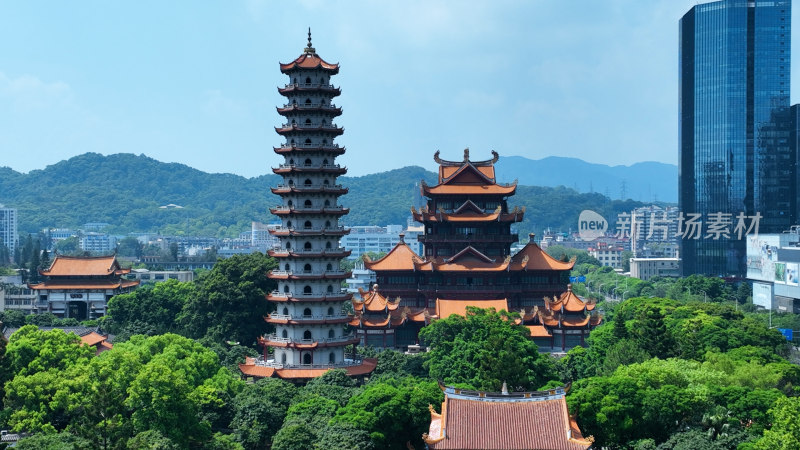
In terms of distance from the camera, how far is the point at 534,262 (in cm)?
8619

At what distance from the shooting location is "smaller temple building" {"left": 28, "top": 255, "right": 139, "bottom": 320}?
108250mm

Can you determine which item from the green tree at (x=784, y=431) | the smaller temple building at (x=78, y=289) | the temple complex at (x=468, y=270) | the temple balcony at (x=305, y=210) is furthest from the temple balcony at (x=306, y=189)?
the smaller temple building at (x=78, y=289)

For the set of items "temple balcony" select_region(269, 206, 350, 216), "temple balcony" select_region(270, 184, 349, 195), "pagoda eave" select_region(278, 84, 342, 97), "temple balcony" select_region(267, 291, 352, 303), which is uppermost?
"pagoda eave" select_region(278, 84, 342, 97)

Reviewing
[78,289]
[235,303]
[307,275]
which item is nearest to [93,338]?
[235,303]

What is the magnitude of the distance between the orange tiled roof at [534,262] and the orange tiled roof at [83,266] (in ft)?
149

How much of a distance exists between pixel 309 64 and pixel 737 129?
348ft

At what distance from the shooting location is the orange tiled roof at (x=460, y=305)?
81.9 m

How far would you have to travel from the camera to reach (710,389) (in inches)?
2056

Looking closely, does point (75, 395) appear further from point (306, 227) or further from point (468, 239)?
point (468, 239)

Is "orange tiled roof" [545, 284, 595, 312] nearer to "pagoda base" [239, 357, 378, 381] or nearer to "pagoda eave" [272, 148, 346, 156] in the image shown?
"pagoda base" [239, 357, 378, 381]

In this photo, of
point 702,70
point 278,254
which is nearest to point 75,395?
point 278,254

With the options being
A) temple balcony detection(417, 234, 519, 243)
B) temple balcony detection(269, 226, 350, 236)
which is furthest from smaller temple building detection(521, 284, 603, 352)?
temple balcony detection(269, 226, 350, 236)

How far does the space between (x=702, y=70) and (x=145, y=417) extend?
131m

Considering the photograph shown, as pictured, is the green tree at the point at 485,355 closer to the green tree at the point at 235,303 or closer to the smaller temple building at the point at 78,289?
the green tree at the point at 235,303
